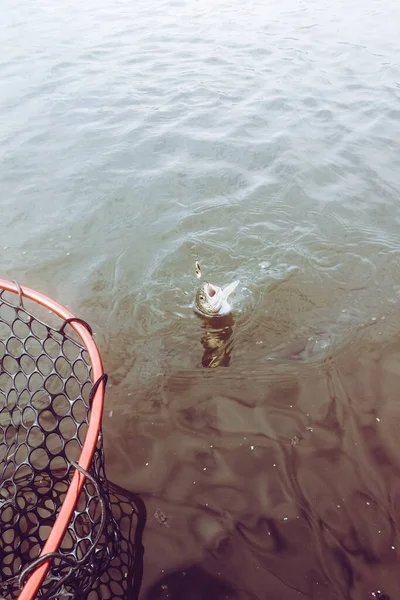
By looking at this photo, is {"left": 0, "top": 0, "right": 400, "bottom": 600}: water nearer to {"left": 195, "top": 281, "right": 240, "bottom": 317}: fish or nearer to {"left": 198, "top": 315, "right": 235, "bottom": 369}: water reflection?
{"left": 198, "top": 315, "right": 235, "bottom": 369}: water reflection

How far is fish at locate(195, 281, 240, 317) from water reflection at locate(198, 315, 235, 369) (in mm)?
89

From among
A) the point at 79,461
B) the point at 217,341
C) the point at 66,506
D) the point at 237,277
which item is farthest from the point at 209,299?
the point at 66,506

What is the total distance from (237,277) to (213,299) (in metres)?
0.95

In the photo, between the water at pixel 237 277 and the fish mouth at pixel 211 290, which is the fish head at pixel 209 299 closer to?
the fish mouth at pixel 211 290

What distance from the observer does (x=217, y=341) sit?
4742mm

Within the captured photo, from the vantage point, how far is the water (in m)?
3.14

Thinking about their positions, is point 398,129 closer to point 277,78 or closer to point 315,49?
point 277,78

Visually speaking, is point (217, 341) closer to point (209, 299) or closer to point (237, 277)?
point (209, 299)

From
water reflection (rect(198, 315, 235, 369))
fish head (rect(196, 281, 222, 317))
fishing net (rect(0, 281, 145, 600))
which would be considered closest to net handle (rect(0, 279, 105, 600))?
fishing net (rect(0, 281, 145, 600))

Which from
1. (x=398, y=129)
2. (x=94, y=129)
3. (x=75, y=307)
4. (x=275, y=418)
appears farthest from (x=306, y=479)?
(x=94, y=129)

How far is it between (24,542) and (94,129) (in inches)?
335

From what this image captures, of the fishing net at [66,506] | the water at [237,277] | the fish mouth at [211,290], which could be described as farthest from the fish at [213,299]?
the fishing net at [66,506]

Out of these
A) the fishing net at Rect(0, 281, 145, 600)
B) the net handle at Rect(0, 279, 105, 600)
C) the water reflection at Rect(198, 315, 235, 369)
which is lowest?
the water reflection at Rect(198, 315, 235, 369)

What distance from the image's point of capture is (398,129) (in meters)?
8.30
